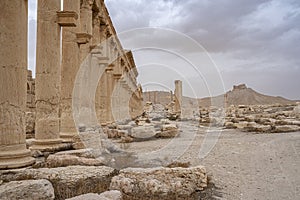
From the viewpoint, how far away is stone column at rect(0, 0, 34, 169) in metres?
6.09

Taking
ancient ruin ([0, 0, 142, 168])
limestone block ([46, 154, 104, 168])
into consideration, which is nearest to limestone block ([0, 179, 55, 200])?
ancient ruin ([0, 0, 142, 168])

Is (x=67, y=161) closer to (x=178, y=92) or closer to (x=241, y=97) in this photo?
(x=178, y=92)

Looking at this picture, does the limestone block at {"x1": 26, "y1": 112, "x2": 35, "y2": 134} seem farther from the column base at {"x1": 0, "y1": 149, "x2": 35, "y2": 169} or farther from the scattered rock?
the column base at {"x1": 0, "y1": 149, "x2": 35, "y2": 169}

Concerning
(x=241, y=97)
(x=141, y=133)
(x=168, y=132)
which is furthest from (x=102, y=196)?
(x=241, y=97)

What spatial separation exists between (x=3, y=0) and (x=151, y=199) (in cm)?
494

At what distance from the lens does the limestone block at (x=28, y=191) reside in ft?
13.8

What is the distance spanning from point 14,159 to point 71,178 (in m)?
1.51

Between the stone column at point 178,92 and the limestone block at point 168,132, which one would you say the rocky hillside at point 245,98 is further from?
the limestone block at point 168,132

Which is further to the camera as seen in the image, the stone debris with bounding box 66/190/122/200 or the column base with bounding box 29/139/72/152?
the column base with bounding box 29/139/72/152

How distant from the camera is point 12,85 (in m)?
6.22

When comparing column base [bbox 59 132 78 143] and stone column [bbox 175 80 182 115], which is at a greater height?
stone column [bbox 175 80 182 115]

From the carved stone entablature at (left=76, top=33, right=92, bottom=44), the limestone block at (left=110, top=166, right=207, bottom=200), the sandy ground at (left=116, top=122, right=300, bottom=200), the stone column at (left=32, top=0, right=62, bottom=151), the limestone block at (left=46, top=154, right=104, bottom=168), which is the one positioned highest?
the carved stone entablature at (left=76, top=33, right=92, bottom=44)

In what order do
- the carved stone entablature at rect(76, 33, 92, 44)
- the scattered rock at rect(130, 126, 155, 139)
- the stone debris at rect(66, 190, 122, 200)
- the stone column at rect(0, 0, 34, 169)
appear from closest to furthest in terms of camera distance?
the stone debris at rect(66, 190, 122, 200) → the stone column at rect(0, 0, 34, 169) → the carved stone entablature at rect(76, 33, 92, 44) → the scattered rock at rect(130, 126, 155, 139)

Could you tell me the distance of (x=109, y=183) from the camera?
5371 millimetres
